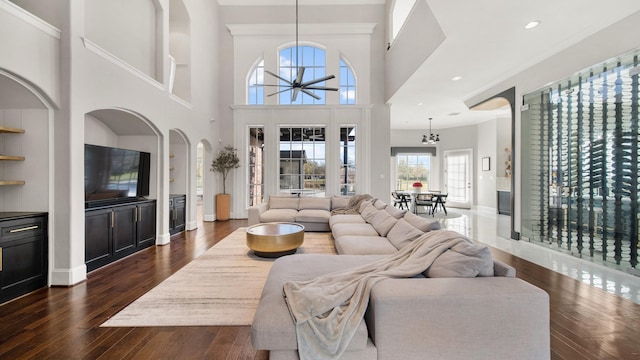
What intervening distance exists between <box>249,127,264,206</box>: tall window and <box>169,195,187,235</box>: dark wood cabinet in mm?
2223

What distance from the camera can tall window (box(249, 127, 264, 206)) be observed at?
309 inches

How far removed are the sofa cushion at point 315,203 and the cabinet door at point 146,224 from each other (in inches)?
109

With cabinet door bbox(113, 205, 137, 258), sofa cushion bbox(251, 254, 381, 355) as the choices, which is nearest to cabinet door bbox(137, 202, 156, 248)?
cabinet door bbox(113, 205, 137, 258)

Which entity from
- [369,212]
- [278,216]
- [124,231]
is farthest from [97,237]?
[369,212]

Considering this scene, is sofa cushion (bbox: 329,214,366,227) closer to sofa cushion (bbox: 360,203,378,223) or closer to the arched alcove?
sofa cushion (bbox: 360,203,378,223)

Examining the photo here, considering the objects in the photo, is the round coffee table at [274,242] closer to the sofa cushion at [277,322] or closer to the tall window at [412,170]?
the sofa cushion at [277,322]

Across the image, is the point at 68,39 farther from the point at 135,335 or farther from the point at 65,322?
the point at 135,335

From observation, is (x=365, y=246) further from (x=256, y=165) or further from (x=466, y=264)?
(x=256, y=165)

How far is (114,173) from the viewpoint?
4090mm

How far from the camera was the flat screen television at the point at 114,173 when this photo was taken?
3.67 m

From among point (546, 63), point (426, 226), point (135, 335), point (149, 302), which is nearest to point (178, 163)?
point (149, 302)

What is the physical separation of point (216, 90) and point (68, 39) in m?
4.39

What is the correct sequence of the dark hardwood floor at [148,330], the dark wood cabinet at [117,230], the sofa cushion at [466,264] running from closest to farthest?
1. the sofa cushion at [466,264]
2. the dark hardwood floor at [148,330]
3. the dark wood cabinet at [117,230]

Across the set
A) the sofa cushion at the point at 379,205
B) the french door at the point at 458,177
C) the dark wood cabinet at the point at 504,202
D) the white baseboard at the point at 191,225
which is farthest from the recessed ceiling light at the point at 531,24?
the french door at the point at 458,177
